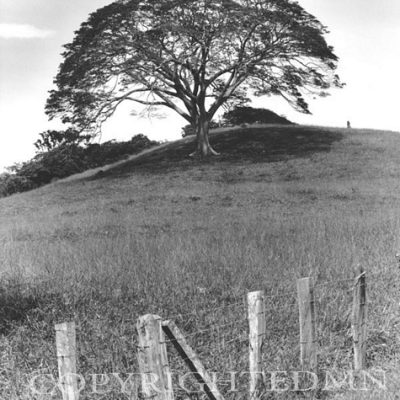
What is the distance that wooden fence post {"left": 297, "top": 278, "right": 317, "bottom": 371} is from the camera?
5781 mm

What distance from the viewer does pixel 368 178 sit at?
2622cm

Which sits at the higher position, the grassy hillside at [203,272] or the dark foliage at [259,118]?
the dark foliage at [259,118]

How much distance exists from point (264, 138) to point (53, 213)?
20343 mm

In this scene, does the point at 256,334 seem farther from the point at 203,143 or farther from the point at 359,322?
the point at 203,143

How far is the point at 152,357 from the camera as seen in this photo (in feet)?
14.0

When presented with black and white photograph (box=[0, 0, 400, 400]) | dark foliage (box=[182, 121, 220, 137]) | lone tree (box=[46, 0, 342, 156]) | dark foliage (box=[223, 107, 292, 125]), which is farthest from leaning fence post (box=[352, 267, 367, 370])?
dark foliage (box=[182, 121, 220, 137])

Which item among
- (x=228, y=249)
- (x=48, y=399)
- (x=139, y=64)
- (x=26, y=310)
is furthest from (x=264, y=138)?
(x=48, y=399)

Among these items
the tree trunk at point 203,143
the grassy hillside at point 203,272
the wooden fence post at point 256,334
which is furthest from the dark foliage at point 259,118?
the wooden fence post at point 256,334

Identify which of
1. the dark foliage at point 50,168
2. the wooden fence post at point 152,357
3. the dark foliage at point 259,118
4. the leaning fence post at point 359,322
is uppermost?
the dark foliage at point 259,118

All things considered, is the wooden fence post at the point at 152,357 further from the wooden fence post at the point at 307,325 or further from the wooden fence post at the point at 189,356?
the wooden fence post at the point at 307,325

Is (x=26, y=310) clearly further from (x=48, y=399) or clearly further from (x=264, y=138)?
(x=264, y=138)

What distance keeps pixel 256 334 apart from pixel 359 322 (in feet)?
5.77

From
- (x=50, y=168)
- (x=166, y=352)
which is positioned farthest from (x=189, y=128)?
(x=166, y=352)

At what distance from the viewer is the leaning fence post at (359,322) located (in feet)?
21.1
